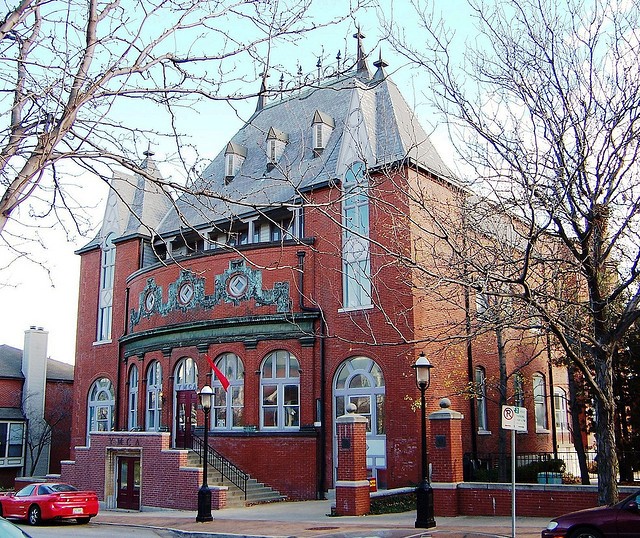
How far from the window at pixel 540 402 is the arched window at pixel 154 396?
15.8 metres

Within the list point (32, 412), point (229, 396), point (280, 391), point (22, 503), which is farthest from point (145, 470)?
point (32, 412)

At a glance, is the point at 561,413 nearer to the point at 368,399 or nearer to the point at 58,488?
the point at 368,399

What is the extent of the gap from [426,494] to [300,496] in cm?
846

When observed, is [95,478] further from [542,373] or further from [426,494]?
[542,373]

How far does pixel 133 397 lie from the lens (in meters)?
32.8

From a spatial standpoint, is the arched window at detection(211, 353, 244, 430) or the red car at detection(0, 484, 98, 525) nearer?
the red car at detection(0, 484, 98, 525)

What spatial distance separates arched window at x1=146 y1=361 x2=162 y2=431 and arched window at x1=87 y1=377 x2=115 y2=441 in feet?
13.0

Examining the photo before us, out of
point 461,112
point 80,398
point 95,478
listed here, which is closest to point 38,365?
point 80,398

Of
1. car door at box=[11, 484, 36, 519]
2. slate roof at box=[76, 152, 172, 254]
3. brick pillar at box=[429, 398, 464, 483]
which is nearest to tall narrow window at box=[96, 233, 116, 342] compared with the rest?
slate roof at box=[76, 152, 172, 254]

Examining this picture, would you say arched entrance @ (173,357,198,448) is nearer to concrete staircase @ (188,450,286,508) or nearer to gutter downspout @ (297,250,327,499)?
concrete staircase @ (188,450,286,508)

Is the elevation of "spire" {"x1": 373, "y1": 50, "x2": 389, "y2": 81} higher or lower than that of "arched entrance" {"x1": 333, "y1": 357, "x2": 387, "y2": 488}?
higher

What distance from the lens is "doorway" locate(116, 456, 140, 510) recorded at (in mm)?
26622

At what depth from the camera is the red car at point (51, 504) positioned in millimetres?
23234

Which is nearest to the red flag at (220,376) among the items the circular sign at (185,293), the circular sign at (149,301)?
the circular sign at (185,293)
